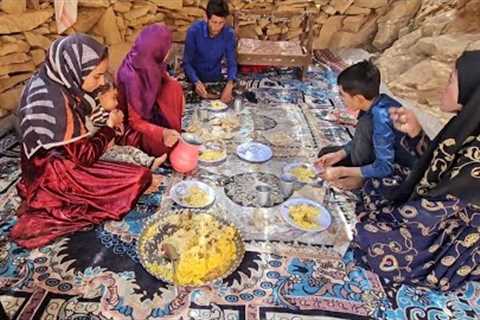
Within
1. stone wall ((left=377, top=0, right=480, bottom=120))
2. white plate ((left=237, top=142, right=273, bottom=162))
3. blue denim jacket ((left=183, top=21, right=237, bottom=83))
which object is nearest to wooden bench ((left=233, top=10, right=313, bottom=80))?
blue denim jacket ((left=183, top=21, right=237, bottom=83))

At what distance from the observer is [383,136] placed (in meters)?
2.03

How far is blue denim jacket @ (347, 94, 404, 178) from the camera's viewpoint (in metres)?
2.03

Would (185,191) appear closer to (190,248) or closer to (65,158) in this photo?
(190,248)

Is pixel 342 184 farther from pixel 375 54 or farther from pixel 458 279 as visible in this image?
pixel 375 54

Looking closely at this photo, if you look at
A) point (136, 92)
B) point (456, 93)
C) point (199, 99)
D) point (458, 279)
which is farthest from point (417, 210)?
point (199, 99)

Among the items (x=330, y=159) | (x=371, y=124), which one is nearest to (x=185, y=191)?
(x=330, y=159)

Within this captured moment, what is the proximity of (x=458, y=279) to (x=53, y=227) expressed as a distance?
1902 millimetres

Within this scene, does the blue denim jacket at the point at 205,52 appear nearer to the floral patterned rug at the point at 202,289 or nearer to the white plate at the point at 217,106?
the white plate at the point at 217,106

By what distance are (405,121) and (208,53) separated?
193 cm

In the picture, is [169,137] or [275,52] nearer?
[169,137]

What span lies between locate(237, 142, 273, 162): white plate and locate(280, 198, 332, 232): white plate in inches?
21.2

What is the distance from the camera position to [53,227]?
1.92 metres

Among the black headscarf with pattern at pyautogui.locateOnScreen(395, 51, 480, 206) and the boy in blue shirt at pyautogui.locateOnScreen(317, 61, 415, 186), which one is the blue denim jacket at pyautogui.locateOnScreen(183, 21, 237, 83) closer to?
the boy in blue shirt at pyautogui.locateOnScreen(317, 61, 415, 186)

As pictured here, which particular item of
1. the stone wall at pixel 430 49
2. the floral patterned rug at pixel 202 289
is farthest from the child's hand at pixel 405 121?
the stone wall at pixel 430 49
